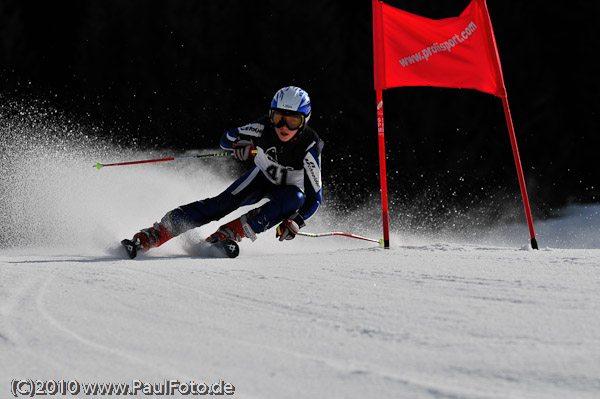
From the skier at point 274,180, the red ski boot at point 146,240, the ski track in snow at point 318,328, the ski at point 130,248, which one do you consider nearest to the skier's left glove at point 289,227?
the skier at point 274,180

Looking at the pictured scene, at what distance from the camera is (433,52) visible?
594 centimetres

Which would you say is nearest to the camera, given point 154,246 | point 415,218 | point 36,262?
point 36,262

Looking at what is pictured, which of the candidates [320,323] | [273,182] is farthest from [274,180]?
[320,323]

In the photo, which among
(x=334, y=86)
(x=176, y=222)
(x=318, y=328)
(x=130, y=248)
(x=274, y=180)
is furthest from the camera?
(x=334, y=86)

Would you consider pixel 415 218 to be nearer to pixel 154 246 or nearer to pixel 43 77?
pixel 154 246

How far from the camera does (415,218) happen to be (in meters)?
13.4

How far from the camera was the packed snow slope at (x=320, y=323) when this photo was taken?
2.07 metres

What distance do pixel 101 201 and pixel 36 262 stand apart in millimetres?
2652

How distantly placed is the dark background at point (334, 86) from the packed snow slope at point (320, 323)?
9.25m

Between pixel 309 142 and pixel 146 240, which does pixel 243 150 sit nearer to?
pixel 309 142

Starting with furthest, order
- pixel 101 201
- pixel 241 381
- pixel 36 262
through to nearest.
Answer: pixel 101 201, pixel 36 262, pixel 241 381

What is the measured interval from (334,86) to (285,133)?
9.86m

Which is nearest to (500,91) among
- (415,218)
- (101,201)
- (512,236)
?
(101,201)

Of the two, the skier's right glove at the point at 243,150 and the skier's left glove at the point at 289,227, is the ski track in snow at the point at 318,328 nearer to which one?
the skier's left glove at the point at 289,227
